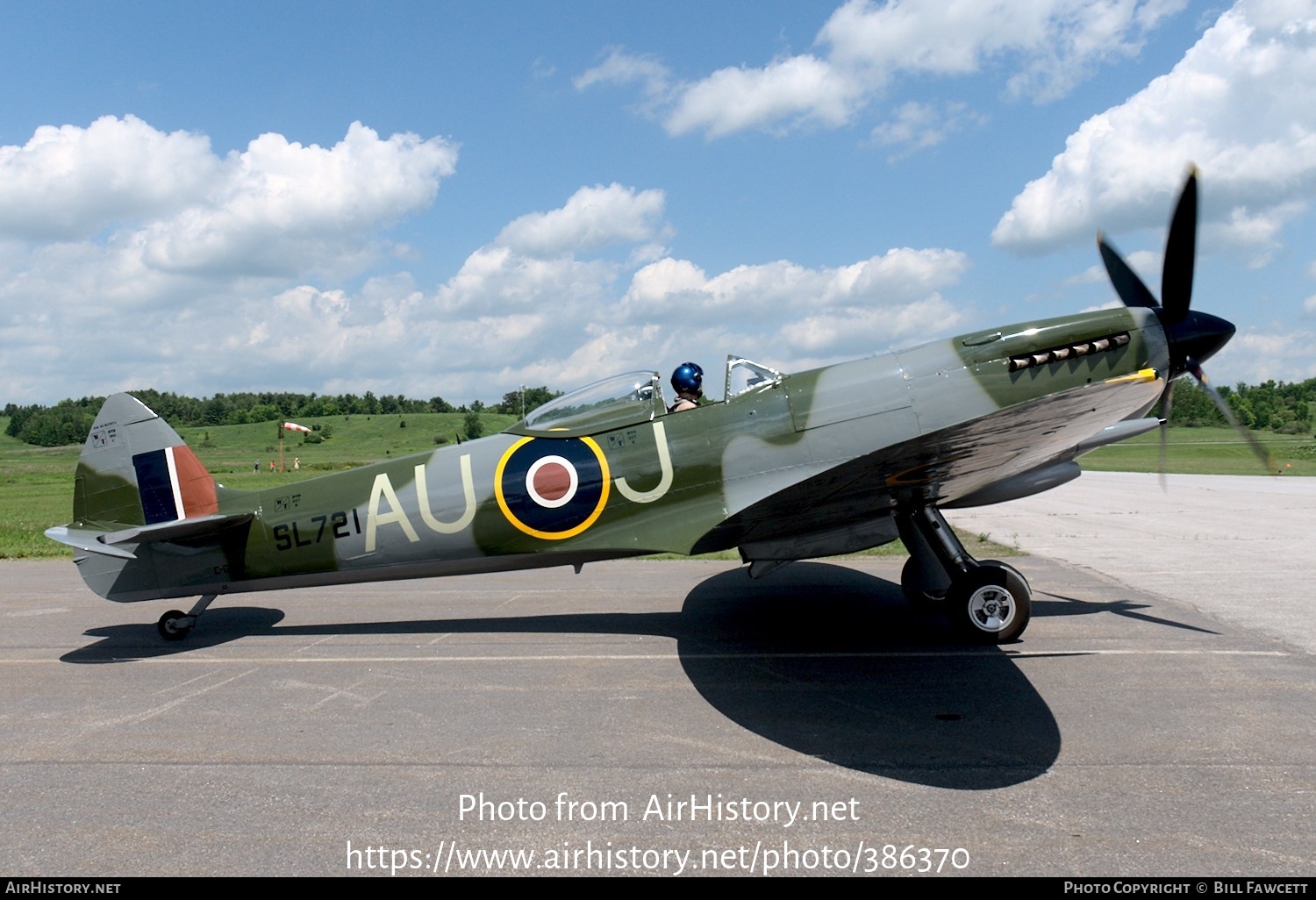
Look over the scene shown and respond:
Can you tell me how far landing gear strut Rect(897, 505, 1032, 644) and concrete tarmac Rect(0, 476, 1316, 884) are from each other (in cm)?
21

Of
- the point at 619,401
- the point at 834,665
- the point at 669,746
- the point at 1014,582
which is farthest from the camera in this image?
the point at 619,401

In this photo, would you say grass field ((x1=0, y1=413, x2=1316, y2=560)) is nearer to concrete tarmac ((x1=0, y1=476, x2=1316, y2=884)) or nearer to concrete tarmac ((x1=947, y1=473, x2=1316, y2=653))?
concrete tarmac ((x1=947, y1=473, x2=1316, y2=653))

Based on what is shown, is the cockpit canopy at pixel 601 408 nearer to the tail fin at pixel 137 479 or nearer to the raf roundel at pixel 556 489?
the raf roundel at pixel 556 489

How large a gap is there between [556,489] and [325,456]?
219 feet

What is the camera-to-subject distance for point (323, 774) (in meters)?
4.26

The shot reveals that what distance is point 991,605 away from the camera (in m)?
6.57

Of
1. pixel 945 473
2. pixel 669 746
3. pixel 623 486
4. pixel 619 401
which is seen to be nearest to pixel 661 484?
pixel 623 486

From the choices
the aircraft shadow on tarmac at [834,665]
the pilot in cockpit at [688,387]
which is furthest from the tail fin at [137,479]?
the pilot in cockpit at [688,387]

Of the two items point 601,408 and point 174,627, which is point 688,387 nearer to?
point 601,408

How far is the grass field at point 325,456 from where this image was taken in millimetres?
20439

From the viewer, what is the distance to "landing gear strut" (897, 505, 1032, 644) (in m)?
6.52

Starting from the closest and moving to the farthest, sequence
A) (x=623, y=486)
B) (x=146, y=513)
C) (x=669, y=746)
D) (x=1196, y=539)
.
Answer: (x=669, y=746)
(x=623, y=486)
(x=146, y=513)
(x=1196, y=539)

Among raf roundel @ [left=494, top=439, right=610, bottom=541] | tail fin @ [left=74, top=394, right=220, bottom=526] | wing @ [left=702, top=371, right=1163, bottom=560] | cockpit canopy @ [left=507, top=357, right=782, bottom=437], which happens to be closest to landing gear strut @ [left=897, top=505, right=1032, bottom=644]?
wing @ [left=702, top=371, right=1163, bottom=560]
